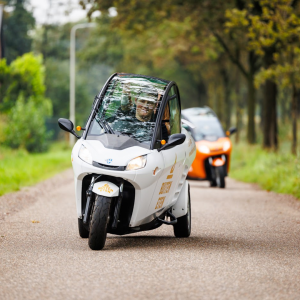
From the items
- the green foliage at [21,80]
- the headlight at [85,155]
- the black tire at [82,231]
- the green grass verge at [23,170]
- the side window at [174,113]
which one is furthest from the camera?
the green foliage at [21,80]

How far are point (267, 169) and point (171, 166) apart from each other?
13.1 meters

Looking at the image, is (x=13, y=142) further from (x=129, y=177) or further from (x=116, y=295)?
(x=116, y=295)

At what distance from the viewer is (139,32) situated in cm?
2859

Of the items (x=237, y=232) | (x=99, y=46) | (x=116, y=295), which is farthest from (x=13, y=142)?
(x=116, y=295)

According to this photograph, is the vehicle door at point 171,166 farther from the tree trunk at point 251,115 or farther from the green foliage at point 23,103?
the tree trunk at point 251,115

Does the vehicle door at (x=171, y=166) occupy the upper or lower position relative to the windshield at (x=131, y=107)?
lower

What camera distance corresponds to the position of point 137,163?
729 centimetres

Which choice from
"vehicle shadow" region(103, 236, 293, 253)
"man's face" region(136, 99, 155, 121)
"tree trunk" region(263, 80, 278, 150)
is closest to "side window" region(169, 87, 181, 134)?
"man's face" region(136, 99, 155, 121)

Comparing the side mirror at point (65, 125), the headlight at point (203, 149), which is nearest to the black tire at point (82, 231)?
the side mirror at point (65, 125)

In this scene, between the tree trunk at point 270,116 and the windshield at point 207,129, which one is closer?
the windshield at point 207,129

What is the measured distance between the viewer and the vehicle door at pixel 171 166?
7656 millimetres

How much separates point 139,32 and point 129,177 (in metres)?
22.0

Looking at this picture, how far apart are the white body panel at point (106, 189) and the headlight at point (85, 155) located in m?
0.26

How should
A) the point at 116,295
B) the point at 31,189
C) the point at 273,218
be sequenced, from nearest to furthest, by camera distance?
1. the point at 116,295
2. the point at 273,218
3. the point at 31,189
